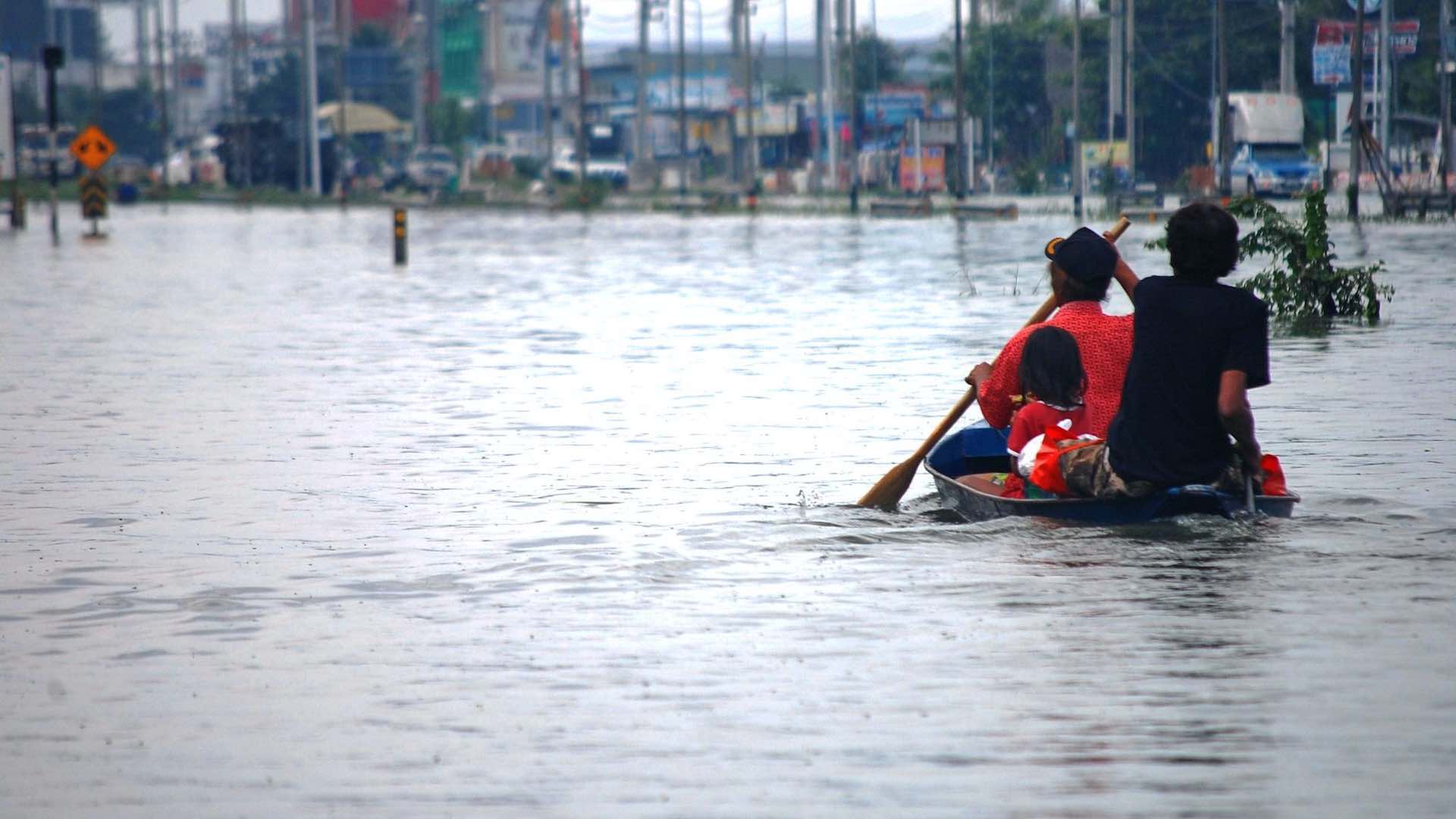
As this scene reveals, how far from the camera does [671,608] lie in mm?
7637

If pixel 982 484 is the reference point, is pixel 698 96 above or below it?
above

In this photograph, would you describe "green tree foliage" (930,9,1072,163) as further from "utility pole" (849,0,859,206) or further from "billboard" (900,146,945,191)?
"utility pole" (849,0,859,206)

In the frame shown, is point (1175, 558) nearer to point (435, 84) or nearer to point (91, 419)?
point (91, 419)

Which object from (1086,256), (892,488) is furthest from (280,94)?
(1086,256)

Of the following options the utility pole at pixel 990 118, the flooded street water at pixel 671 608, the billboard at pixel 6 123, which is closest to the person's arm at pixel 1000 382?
the flooded street water at pixel 671 608

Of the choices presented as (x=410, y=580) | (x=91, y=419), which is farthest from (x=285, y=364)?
(x=410, y=580)

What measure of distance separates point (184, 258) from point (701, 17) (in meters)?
76.2

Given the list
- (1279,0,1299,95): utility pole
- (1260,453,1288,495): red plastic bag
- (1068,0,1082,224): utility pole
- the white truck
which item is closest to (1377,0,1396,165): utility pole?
the white truck

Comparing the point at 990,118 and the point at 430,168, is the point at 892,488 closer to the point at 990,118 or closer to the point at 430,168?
the point at 990,118

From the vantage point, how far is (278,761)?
5.62m

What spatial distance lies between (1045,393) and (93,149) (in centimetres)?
4370

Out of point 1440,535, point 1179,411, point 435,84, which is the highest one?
point 435,84

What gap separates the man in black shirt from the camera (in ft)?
25.4

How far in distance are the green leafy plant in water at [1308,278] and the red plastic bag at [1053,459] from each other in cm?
1110
